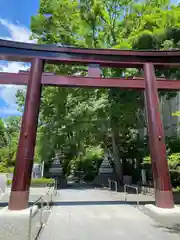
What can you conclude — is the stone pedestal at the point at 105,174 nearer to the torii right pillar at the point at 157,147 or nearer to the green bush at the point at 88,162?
the green bush at the point at 88,162

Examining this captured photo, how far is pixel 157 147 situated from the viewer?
8633 mm

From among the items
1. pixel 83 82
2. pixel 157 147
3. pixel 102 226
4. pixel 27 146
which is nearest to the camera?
pixel 102 226

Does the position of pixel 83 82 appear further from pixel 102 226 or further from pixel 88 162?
pixel 88 162

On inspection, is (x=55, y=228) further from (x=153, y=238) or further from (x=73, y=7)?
(x=73, y=7)

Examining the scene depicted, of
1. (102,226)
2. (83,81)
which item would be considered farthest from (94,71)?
(102,226)

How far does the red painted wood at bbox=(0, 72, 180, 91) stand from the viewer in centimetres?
905

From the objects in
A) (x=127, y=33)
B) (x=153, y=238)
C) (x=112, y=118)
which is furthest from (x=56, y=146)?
(x=153, y=238)

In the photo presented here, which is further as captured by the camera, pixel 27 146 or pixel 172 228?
pixel 27 146

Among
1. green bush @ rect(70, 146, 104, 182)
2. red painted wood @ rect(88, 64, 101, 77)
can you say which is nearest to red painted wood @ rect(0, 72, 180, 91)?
red painted wood @ rect(88, 64, 101, 77)

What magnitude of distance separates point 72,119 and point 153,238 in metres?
12.3

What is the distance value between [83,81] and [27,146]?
3523 mm

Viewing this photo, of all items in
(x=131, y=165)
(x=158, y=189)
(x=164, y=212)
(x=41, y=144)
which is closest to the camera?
(x=164, y=212)

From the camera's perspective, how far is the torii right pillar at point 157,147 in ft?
26.5

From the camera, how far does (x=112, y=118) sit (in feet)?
53.0
